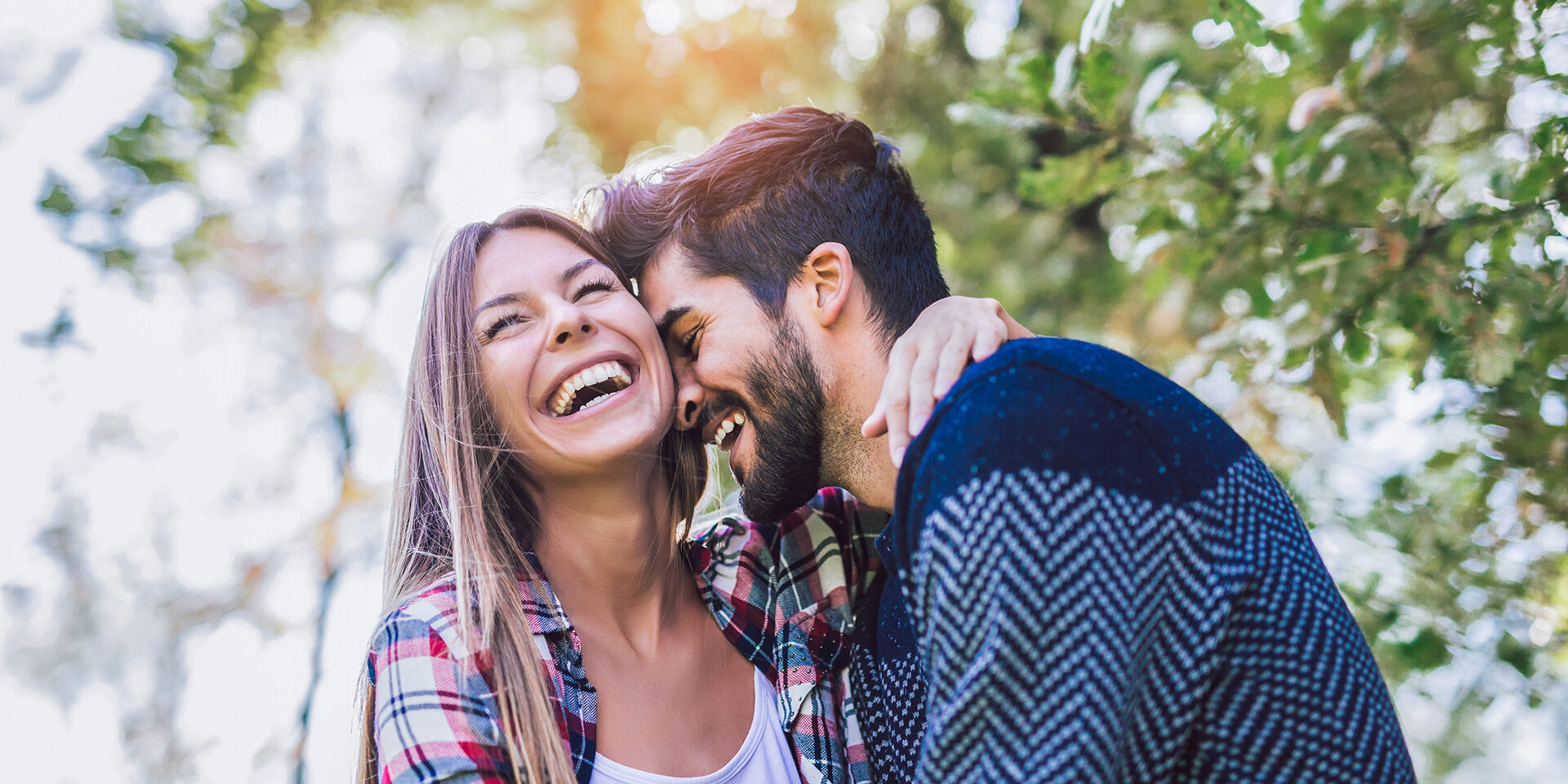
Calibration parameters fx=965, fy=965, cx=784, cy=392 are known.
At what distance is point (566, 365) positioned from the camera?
224 centimetres

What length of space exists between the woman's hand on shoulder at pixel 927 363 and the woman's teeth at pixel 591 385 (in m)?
0.70

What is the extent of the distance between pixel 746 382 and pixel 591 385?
1.22 feet

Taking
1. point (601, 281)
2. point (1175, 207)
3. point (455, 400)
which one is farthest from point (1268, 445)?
point (455, 400)

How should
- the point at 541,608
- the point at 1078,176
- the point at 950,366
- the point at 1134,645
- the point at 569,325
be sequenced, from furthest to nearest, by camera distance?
1. the point at 1078,176
2. the point at 569,325
3. the point at 541,608
4. the point at 950,366
5. the point at 1134,645

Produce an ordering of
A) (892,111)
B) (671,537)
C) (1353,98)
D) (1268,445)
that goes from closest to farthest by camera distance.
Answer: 1. (1353,98)
2. (671,537)
3. (1268,445)
4. (892,111)

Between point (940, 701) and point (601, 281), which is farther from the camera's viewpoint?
point (601, 281)

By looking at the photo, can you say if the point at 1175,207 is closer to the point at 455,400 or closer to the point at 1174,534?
the point at 1174,534

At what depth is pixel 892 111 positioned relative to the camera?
22.9ft

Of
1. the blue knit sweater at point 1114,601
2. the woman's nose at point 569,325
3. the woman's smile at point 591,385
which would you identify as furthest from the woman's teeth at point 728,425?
the blue knit sweater at point 1114,601

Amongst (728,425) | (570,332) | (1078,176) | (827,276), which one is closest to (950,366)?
(827,276)

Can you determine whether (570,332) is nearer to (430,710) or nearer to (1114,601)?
(430,710)

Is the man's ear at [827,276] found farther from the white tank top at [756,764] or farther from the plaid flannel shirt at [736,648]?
the white tank top at [756,764]

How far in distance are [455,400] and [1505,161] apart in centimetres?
247

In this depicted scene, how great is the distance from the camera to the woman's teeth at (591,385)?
225 cm
